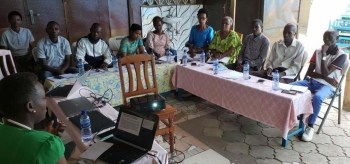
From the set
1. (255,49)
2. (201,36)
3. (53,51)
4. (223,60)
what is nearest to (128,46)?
(53,51)

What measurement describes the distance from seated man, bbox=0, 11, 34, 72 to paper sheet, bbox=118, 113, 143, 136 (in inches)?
132

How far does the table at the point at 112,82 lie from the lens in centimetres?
305

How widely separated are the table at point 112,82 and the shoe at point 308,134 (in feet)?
6.08

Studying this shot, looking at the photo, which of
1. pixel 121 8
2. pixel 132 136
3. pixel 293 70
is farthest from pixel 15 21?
pixel 293 70

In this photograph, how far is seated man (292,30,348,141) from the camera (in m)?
2.79

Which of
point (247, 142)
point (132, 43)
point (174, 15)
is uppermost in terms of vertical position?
point (174, 15)

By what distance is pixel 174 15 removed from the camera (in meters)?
6.30

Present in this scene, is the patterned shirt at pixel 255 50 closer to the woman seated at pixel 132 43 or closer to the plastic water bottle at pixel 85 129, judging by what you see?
the woman seated at pixel 132 43

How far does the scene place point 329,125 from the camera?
10.3ft

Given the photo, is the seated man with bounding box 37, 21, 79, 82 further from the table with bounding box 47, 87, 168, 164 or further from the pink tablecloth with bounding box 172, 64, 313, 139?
the pink tablecloth with bounding box 172, 64, 313, 139

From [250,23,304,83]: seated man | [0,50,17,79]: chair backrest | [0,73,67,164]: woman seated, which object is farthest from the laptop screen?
[250,23,304,83]: seated man

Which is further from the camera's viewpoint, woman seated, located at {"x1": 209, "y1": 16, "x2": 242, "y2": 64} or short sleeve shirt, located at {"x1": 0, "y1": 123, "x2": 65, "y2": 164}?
woman seated, located at {"x1": 209, "y1": 16, "x2": 242, "y2": 64}

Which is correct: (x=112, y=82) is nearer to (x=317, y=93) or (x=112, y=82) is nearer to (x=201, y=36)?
(x=201, y=36)

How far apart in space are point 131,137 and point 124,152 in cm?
10
